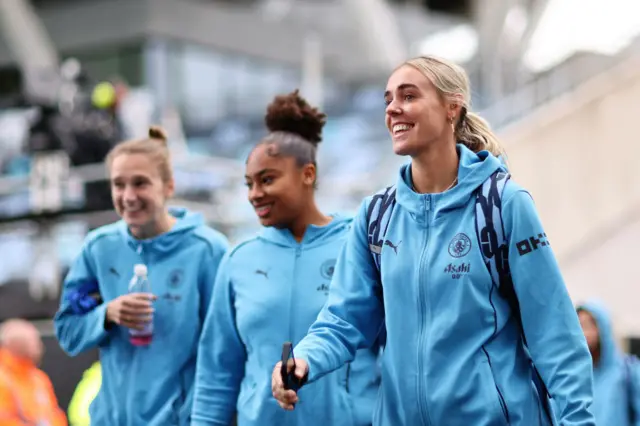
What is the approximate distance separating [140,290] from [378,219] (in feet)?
5.26

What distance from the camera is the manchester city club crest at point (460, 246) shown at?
322 centimetres

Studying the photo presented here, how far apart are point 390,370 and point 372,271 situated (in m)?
0.38

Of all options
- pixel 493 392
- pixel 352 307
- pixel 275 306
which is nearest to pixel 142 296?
pixel 275 306

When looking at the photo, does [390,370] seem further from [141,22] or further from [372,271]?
[141,22]

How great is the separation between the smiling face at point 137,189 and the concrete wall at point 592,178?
33.7ft

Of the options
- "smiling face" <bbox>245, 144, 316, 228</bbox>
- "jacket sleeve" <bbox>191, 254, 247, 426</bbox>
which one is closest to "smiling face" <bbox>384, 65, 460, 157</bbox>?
"smiling face" <bbox>245, 144, 316, 228</bbox>

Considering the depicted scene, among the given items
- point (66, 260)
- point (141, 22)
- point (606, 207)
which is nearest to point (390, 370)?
point (66, 260)

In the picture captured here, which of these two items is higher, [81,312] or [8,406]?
[81,312]

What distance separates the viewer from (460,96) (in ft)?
11.4

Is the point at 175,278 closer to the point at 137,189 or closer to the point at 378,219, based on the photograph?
the point at 137,189

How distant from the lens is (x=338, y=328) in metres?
3.45

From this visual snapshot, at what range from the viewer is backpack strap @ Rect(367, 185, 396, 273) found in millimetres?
3434

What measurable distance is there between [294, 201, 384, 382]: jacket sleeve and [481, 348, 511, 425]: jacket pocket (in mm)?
→ 497

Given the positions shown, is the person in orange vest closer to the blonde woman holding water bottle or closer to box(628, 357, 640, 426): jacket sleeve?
the blonde woman holding water bottle
